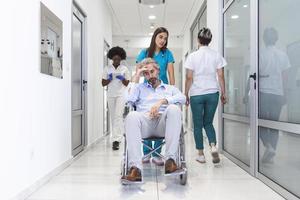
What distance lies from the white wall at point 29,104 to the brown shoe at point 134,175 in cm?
78

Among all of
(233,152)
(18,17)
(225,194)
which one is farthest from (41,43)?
(233,152)

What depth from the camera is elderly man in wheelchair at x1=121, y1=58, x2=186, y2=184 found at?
2.78 metres

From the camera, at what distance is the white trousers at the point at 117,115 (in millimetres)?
5180

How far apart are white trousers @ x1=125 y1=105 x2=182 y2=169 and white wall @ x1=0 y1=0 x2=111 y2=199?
0.78 meters

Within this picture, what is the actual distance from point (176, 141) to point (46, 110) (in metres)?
1.22

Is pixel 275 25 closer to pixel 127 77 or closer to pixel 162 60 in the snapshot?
pixel 162 60

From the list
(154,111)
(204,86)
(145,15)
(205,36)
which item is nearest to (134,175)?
(154,111)

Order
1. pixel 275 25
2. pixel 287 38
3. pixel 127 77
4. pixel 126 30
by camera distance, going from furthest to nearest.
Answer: pixel 126 30 → pixel 127 77 → pixel 275 25 → pixel 287 38

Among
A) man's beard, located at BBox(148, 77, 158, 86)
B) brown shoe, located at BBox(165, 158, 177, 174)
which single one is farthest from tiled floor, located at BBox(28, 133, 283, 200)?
man's beard, located at BBox(148, 77, 158, 86)

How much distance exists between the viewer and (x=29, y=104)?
2629mm

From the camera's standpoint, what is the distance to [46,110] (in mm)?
3061

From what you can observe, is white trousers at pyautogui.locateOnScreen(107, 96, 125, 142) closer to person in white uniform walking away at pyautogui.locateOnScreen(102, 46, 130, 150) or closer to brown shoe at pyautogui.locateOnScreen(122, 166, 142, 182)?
person in white uniform walking away at pyautogui.locateOnScreen(102, 46, 130, 150)

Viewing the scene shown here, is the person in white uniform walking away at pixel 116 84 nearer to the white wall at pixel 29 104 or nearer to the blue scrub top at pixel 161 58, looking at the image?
the white wall at pixel 29 104

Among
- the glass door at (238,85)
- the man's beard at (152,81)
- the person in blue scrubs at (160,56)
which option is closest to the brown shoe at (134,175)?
the man's beard at (152,81)
